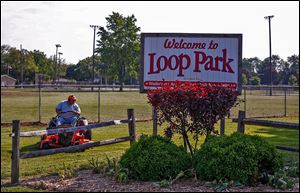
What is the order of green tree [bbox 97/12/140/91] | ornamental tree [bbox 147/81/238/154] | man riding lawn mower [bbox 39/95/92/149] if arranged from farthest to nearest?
1. green tree [bbox 97/12/140/91]
2. man riding lawn mower [bbox 39/95/92/149]
3. ornamental tree [bbox 147/81/238/154]

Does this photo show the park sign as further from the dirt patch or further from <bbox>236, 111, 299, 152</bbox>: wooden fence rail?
the dirt patch

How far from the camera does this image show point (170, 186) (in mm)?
6887

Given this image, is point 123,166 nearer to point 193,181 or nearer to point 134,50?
point 193,181

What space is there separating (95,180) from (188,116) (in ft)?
6.58

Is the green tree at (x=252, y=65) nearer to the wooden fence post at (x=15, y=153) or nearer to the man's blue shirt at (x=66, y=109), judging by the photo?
the man's blue shirt at (x=66, y=109)

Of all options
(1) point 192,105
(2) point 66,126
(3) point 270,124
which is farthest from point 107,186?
(2) point 66,126

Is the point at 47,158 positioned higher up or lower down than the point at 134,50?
lower down

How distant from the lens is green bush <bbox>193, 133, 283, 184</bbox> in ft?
22.2

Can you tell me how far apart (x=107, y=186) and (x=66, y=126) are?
4711 millimetres

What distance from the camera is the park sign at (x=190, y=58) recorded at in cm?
1011

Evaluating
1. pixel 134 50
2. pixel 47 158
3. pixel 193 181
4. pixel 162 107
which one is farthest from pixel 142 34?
pixel 134 50

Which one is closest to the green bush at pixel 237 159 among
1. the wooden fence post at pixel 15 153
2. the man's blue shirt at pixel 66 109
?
the wooden fence post at pixel 15 153

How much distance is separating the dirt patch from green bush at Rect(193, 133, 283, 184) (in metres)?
0.20

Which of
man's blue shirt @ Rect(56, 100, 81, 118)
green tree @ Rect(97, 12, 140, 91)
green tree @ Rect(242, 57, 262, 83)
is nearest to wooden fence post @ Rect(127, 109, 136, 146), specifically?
man's blue shirt @ Rect(56, 100, 81, 118)
